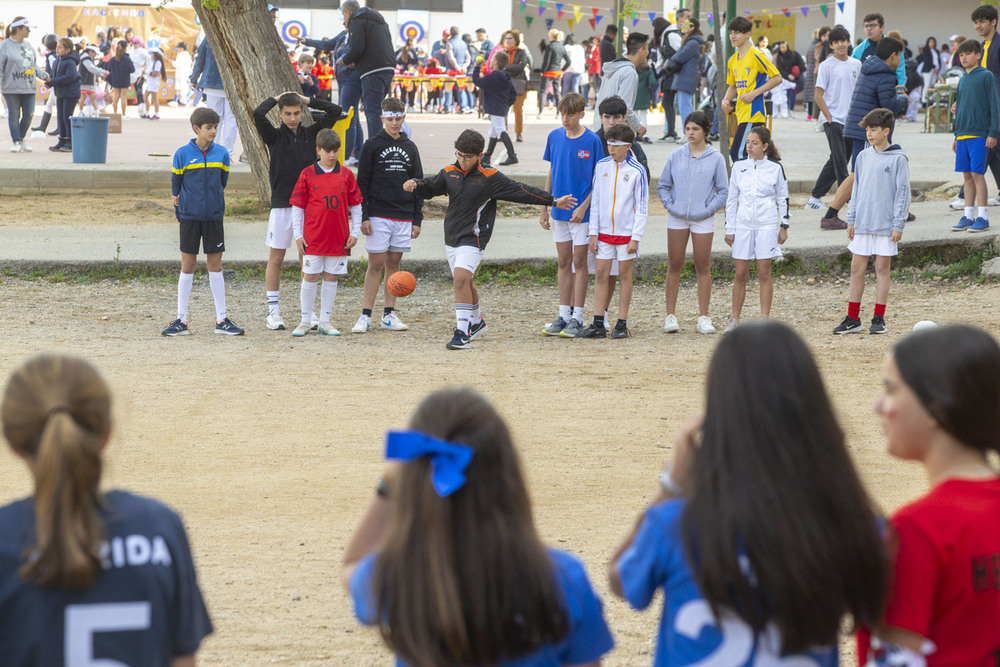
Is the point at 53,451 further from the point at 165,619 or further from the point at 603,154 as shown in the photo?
the point at 603,154

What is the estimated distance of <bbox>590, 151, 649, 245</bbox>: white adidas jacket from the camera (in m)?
8.83

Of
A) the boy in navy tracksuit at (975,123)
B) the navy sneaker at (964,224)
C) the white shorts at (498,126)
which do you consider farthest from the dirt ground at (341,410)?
the white shorts at (498,126)

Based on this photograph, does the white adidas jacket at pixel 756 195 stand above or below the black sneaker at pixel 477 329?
above

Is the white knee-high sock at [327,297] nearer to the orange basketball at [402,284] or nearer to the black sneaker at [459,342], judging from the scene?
the orange basketball at [402,284]

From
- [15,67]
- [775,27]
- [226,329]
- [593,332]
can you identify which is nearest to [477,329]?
[593,332]

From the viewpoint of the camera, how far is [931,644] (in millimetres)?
2072

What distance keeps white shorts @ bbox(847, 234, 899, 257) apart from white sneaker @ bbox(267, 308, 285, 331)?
16.0 ft

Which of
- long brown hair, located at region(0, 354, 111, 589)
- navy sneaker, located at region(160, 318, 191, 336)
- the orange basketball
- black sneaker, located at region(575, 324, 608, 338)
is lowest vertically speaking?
navy sneaker, located at region(160, 318, 191, 336)

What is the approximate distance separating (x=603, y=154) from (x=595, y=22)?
30.5 meters

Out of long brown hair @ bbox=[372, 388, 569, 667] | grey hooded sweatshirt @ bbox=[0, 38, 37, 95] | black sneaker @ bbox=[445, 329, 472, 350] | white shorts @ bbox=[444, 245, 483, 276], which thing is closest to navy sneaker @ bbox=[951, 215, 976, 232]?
white shorts @ bbox=[444, 245, 483, 276]

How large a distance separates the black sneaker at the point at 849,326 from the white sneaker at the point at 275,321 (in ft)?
15.7

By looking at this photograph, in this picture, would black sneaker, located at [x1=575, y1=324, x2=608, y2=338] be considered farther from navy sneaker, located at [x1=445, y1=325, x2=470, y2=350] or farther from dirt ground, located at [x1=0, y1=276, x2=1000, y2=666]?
navy sneaker, located at [x1=445, y1=325, x2=470, y2=350]

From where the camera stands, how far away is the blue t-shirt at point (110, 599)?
6.45 feet

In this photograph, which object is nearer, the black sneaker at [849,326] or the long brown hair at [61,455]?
the long brown hair at [61,455]
